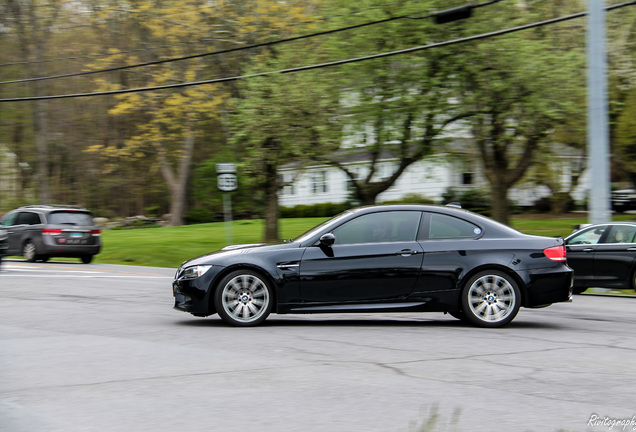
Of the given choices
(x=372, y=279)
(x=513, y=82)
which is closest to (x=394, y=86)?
(x=513, y=82)

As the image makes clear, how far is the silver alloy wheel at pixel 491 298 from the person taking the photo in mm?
9414

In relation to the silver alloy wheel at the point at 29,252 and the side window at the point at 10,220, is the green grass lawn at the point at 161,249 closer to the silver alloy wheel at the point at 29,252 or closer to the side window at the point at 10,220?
the silver alloy wheel at the point at 29,252

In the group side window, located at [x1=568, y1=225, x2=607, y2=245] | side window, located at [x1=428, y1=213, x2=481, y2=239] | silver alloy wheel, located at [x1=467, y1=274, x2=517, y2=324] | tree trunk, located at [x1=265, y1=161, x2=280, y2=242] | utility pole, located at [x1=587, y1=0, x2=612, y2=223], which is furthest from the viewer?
tree trunk, located at [x1=265, y1=161, x2=280, y2=242]

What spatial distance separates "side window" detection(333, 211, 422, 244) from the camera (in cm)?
959

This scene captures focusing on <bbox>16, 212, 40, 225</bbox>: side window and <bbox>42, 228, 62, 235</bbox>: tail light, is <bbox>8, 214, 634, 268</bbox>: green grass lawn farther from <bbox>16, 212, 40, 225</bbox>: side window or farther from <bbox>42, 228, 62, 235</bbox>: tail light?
<bbox>16, 212, 40, 225</bbox>: side window

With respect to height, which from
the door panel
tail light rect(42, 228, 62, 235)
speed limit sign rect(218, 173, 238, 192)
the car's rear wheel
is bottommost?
the car's rear wheel

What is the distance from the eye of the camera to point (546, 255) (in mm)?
9547

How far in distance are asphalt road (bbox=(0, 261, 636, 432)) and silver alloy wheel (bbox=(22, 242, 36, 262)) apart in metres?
12.4

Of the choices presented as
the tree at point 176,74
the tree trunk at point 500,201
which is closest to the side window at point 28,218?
the tree at point 176,74

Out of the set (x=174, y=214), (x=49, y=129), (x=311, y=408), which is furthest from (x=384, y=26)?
(x=49, y=129)

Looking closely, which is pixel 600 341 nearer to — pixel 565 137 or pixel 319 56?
pixel 319 56

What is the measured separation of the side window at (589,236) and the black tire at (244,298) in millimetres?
8031

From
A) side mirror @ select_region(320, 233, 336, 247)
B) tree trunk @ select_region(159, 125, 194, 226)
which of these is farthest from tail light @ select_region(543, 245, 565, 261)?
tree trunk @ select_region(159, 125, 194, 226)

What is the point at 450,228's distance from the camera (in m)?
9.72
